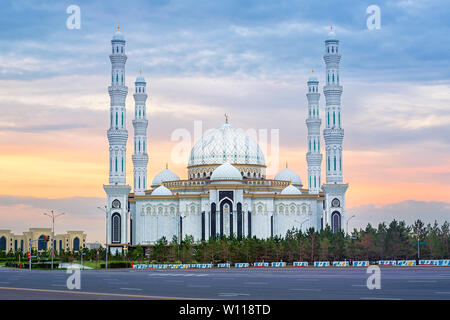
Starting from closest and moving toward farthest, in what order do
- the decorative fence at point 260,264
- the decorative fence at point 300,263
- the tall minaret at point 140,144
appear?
the decorative fence at point 300,263
the decorative fence at point 260,264
the tall minaret at point 140,144

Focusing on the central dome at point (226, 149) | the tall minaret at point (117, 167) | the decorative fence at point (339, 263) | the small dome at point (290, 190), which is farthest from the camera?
the central dome at point (226, 149)

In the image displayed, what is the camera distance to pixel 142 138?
4628 inches

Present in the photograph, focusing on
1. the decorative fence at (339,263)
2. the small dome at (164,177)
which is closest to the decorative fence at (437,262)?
the decorative fence at (339,263)

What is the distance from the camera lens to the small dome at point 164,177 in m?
125

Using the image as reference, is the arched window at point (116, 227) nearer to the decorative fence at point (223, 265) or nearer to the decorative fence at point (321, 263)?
the decorative fence at point (223, 265)

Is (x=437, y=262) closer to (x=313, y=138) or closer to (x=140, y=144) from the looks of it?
(x=313, y=138)

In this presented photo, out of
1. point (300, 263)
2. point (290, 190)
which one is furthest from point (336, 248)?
point (290, 190)

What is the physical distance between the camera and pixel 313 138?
11744 cm

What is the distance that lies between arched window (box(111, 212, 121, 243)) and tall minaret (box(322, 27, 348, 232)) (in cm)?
2920

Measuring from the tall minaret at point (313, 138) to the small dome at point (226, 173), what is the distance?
11.8 metres

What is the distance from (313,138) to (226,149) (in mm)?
13928
